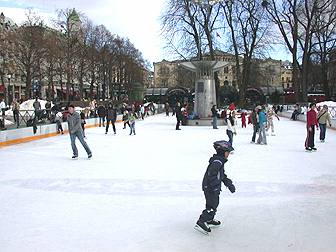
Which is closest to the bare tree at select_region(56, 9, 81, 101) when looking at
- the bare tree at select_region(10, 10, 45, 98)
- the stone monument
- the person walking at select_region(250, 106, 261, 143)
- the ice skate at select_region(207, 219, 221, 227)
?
the bare tree at select_region(10, 10, 45, 98)

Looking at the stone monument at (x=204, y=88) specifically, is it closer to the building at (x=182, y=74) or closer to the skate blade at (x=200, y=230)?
the building at (x=182, y=74)

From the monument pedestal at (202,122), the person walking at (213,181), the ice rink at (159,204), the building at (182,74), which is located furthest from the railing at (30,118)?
the building at (182,74)

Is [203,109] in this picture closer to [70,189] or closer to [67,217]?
[70,189]

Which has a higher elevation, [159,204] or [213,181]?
[213,181]

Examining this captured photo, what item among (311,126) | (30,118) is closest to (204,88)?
(30,118)

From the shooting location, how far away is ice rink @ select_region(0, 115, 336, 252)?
185 inches

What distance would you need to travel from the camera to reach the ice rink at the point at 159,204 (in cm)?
470

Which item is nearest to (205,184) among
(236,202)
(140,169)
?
(236,202)

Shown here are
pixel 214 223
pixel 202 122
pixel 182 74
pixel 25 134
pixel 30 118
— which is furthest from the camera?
pixel 182 74

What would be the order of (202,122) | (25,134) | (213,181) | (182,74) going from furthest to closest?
(182,74) < (202,122) < (25,134) < (213,181)

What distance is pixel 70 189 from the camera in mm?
7617

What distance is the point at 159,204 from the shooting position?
21.2 feet

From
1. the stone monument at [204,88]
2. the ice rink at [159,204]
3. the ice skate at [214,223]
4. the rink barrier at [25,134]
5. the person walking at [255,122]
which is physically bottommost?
the ice rink at [159,204]

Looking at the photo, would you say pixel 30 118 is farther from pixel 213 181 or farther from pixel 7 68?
pixel 7 68
